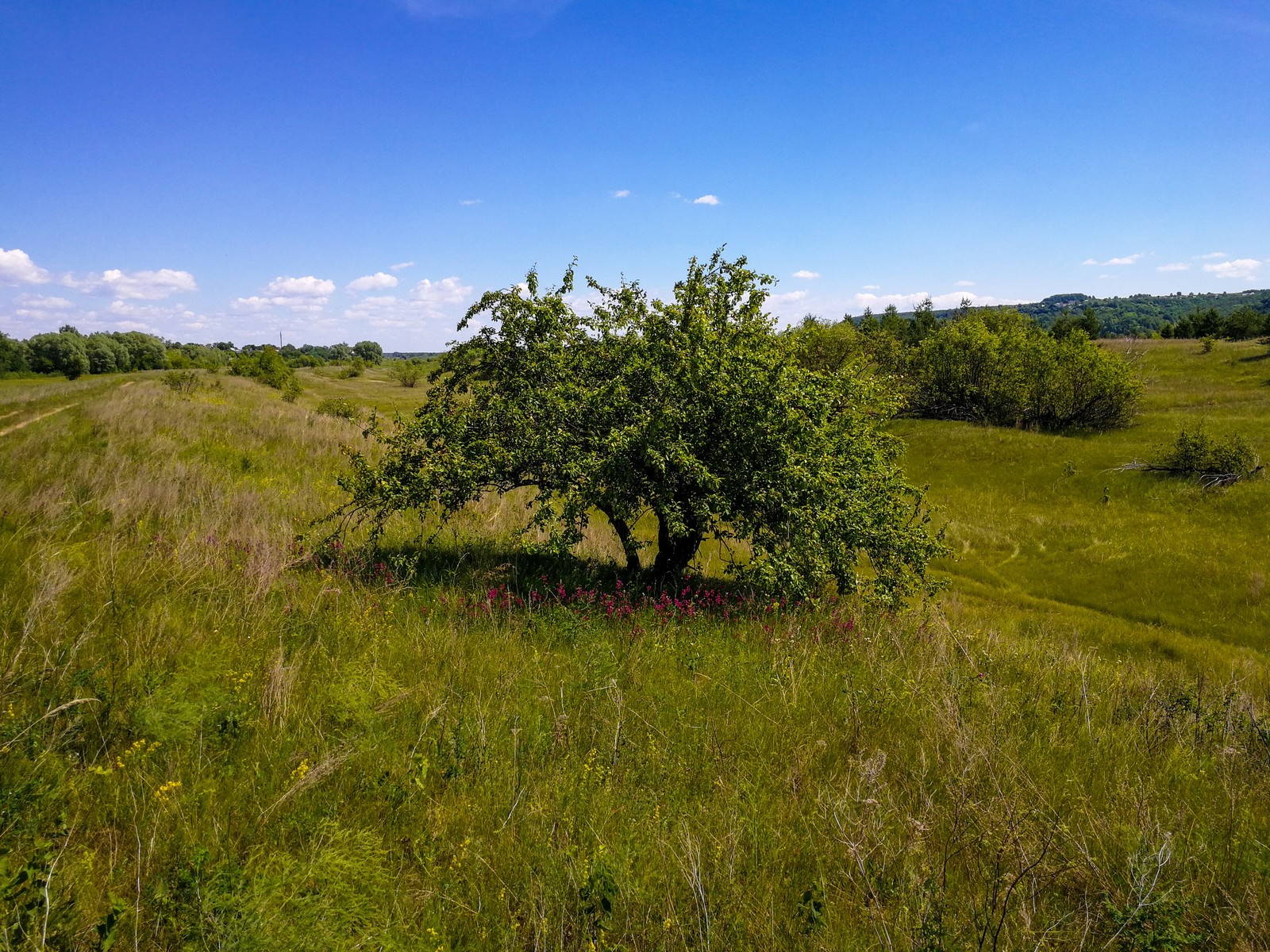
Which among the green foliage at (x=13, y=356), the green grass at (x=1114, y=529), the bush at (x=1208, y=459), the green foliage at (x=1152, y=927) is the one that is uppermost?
the green foliage at (x=13, y=356)

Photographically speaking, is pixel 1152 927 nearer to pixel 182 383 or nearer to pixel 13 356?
pixel 182 383

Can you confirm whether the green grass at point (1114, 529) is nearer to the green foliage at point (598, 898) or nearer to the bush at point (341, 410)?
the green foliage at point (598, 898)

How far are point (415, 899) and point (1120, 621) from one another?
22.7 meters

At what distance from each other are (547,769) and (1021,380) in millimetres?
48878

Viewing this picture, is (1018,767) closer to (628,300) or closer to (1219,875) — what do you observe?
(1219,875)

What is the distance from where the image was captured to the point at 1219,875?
12.4 feet

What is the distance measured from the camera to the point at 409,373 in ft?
324

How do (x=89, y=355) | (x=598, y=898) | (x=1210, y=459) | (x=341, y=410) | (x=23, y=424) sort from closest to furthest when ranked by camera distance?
(x=598, y=898)
(x=23, y=424)
(x=1210, y=459)
(x=341, y=410)
(x=89, y=355)

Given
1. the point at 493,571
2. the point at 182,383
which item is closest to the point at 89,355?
the point at 182,383

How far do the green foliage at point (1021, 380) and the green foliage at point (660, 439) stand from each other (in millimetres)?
38877

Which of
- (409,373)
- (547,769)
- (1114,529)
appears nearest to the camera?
(547,769)

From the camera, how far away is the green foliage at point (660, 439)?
8852mm

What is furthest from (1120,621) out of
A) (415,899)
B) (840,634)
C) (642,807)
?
(415,899)

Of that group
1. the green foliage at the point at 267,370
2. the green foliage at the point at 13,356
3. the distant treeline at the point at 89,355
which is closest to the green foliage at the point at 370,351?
the distant treeline at the point at 89,355
